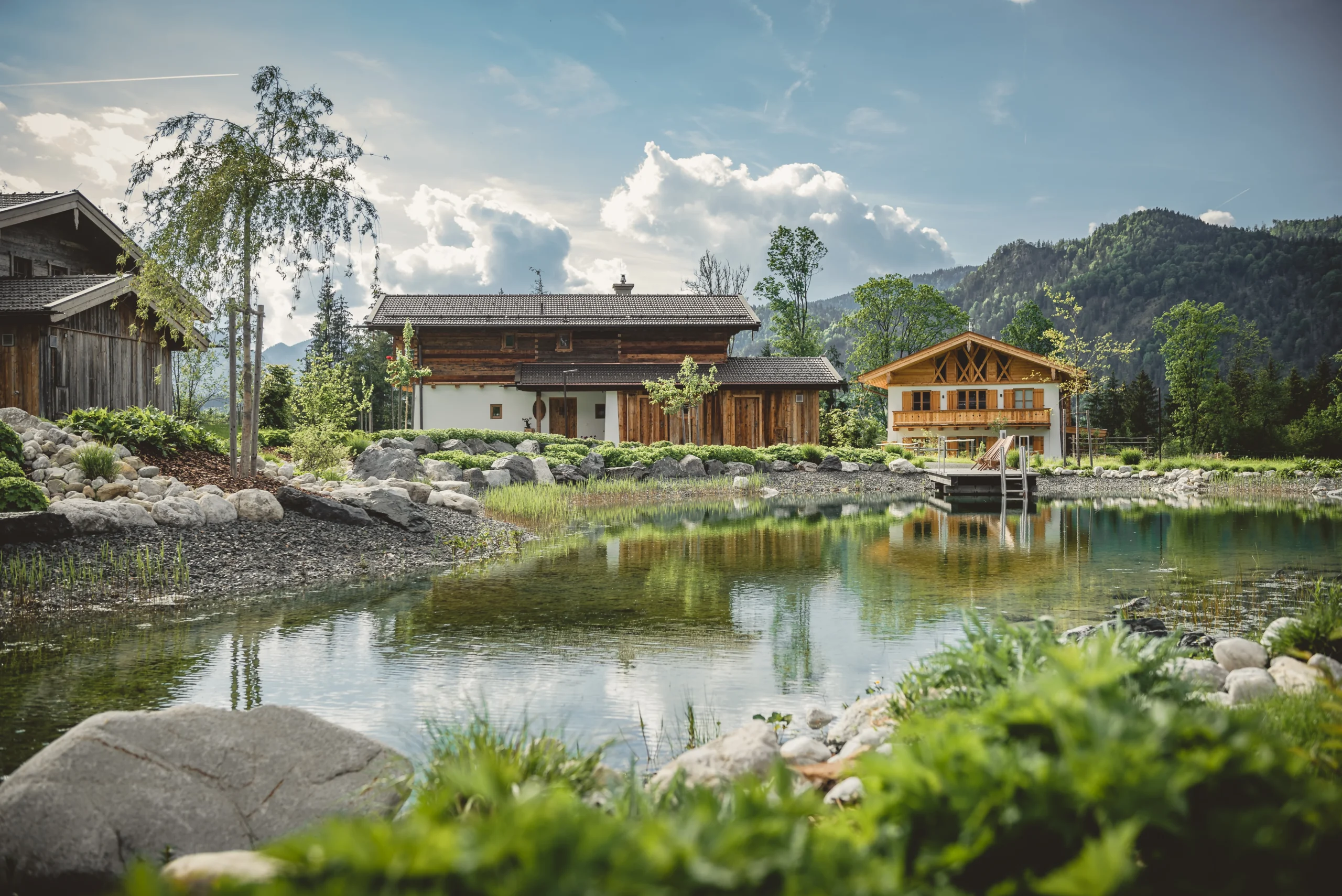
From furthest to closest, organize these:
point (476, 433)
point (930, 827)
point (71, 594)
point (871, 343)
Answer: point (871, 343) → point (476, 433) → point (71, 594) → point (930, 827)

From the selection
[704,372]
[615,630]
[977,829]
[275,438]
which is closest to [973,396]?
[704,372]

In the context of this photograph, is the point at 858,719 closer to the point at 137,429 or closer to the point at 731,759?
the point at 731,759

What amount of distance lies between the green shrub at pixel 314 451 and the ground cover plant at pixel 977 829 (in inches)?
680

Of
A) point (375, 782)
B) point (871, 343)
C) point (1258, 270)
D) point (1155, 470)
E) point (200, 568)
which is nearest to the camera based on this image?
point (375, 782)

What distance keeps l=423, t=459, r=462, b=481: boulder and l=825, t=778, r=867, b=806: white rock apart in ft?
59.5

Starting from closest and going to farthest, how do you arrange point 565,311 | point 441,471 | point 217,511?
1. point 217,511
2. point 441,471
3. point 565,311

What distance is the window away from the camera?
43.3 m

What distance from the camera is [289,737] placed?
4.45 meters

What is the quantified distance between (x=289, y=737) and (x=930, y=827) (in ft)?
11.3

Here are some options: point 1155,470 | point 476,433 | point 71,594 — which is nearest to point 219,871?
point 71,594

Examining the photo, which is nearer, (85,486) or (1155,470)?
(85,486)

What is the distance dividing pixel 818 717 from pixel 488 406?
110 feet

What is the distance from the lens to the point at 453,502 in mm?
17234

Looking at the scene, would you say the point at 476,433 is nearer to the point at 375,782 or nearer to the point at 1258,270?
the point at 375,782
